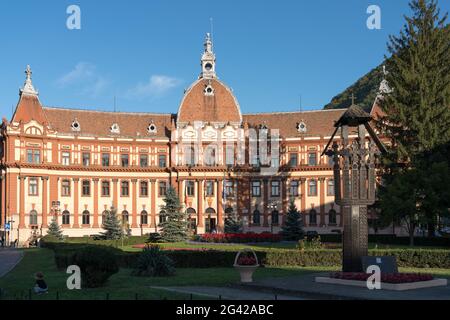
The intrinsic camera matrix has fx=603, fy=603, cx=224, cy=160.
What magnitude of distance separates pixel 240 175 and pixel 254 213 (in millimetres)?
5401

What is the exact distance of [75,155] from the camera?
77688 mm

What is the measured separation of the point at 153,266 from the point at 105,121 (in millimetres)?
53252

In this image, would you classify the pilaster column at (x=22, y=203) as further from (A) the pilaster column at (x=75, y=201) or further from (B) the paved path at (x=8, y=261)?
(B) the paved path at (x=8, y=261)

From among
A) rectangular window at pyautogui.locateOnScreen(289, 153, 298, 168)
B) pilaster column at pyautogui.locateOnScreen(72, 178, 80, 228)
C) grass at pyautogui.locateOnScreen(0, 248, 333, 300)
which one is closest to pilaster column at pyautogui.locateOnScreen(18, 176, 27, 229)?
pilaster column at pyautogui.locateOnScreen(72, 178, 80, 228)

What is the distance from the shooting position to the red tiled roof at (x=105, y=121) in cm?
7881

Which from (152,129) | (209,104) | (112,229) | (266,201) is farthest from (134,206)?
(266,201)

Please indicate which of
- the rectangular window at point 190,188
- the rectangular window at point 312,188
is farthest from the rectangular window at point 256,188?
the rectangular window at point 190,188

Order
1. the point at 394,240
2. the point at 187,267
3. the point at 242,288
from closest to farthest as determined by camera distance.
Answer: the point at 242,288
the point at 187,267
the point at 394,240

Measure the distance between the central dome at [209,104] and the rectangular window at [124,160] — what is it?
8.49 metres

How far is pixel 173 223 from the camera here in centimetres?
6309

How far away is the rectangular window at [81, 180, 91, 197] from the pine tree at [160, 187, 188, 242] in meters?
16.8

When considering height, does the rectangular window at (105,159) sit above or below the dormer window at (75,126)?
below
